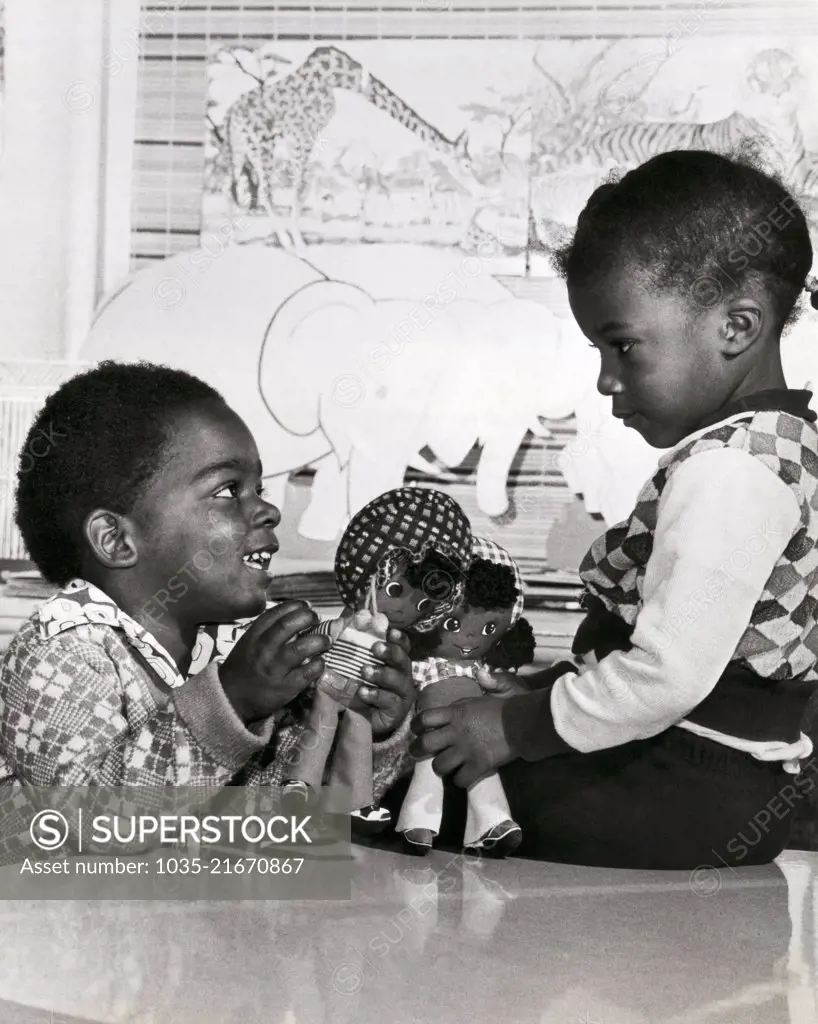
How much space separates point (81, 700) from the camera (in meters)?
1.08

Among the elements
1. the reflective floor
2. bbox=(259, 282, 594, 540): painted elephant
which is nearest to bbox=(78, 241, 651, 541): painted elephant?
bbox=(259, 282, 594, 540): painted elephant

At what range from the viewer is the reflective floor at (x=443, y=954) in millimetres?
837

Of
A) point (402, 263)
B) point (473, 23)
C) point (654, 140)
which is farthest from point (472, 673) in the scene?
point (473, 23)

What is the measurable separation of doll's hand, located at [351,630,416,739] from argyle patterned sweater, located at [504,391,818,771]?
10 centimetres

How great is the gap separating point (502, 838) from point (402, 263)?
854mm

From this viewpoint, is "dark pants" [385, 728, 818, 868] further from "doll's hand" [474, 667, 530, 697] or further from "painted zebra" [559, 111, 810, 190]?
"painted zebra" [559, 111, 810, 190]

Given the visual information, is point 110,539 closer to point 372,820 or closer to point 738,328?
point 372,820

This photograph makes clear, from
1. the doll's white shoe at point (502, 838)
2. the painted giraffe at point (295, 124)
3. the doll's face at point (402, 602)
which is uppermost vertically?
the painted giraffe at point (295, 124)

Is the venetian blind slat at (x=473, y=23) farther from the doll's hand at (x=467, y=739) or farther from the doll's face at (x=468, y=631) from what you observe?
the doll's hand at (x=467, y=739)

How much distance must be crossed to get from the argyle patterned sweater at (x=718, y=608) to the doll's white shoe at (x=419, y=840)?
0.15 metres

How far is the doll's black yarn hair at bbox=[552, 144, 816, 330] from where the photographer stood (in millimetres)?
1197

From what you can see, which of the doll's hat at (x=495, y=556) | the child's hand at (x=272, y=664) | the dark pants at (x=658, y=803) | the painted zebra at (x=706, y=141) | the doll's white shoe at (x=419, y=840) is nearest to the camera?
the child's hand at (x=272, y=664)

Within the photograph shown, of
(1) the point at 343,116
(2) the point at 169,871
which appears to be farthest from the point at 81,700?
(1) the point at 343,116

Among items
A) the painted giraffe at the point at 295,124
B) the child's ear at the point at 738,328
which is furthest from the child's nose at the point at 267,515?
the painted giraffe at the point at 295,124
